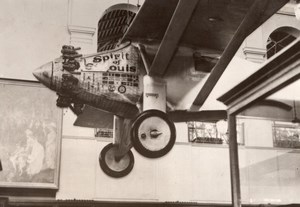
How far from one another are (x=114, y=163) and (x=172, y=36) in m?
4.25

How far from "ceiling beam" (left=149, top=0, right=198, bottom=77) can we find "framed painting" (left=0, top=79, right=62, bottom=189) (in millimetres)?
4117

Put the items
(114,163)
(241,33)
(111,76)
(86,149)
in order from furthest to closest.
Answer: (86,149), (114,163), (111,76), (241,33)

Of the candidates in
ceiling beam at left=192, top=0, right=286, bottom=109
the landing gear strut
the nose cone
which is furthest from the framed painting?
ceiling beam at left=192, top=0, right=286, bottom=109

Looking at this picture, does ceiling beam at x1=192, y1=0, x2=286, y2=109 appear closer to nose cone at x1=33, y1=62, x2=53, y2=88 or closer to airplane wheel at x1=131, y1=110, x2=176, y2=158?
airplane wheel at x1=131, y1=110, x2=176, y2=158

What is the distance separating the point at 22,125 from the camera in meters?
9.67

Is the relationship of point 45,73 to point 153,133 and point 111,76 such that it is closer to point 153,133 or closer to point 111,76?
point 111,76

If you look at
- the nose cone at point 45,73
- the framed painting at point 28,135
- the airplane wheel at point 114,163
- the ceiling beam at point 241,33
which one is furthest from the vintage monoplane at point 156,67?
the framed painting at point 28,135

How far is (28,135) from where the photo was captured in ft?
31.7

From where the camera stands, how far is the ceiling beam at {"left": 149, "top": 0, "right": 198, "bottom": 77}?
5402mm

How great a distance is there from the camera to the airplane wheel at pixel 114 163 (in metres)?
9.08

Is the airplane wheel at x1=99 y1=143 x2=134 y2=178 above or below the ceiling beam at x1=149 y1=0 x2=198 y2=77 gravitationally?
below

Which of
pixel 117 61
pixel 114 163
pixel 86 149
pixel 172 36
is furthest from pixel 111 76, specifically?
pixel 86 149

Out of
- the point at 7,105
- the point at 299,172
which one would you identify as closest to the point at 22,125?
the point at 7,105

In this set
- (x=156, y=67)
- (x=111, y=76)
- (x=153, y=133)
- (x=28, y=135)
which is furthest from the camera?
(x=28, y=135)
